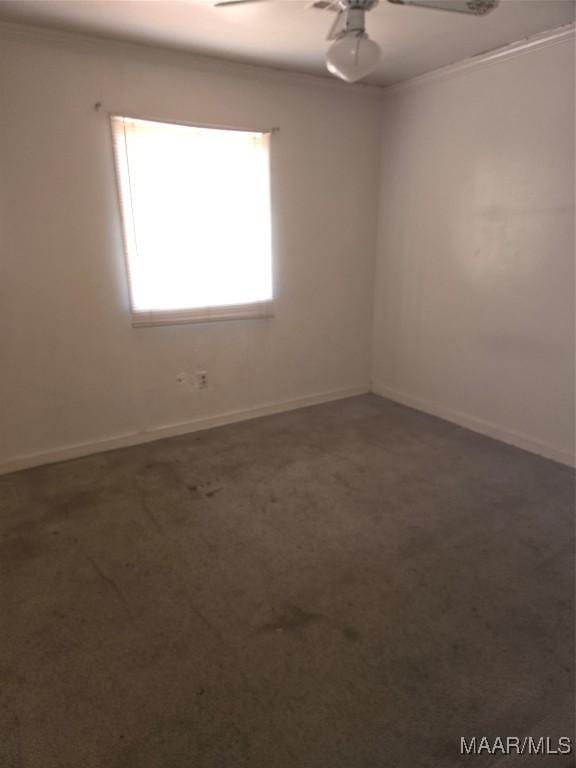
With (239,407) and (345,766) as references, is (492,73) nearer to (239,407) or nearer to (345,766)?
(239,407)

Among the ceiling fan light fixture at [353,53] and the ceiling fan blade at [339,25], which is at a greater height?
the ceiling fan blade at [339,25]

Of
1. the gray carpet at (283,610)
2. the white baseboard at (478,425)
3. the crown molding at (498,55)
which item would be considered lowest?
the gray carpet at (283,610)

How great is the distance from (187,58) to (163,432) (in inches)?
95.3

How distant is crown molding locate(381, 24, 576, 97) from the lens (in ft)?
8.23

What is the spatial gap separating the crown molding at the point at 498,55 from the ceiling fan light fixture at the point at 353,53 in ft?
4.99

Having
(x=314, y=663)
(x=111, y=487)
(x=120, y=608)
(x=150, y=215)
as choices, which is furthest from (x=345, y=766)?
(x=150, y=215)

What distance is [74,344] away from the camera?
2.91m

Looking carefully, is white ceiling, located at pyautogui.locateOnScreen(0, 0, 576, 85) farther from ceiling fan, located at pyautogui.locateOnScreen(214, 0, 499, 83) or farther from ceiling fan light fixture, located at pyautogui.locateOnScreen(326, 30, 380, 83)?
ceiling fan light fixture, located at pyautogui.locateOnScreen(326, 30, 380, 83)

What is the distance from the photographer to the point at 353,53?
5.55 feet

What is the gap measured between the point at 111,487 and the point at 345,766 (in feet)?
6.24

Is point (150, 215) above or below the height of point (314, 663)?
above

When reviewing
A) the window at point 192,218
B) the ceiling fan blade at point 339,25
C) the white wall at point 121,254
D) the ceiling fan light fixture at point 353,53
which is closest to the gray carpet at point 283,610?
the white wall at point 121,254

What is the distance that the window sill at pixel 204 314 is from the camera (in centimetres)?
307

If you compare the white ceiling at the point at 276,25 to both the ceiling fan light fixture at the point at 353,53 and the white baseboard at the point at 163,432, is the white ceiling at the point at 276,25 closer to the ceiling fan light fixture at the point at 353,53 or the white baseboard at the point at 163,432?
the ceiling fan light fixture at the point at 353,53
